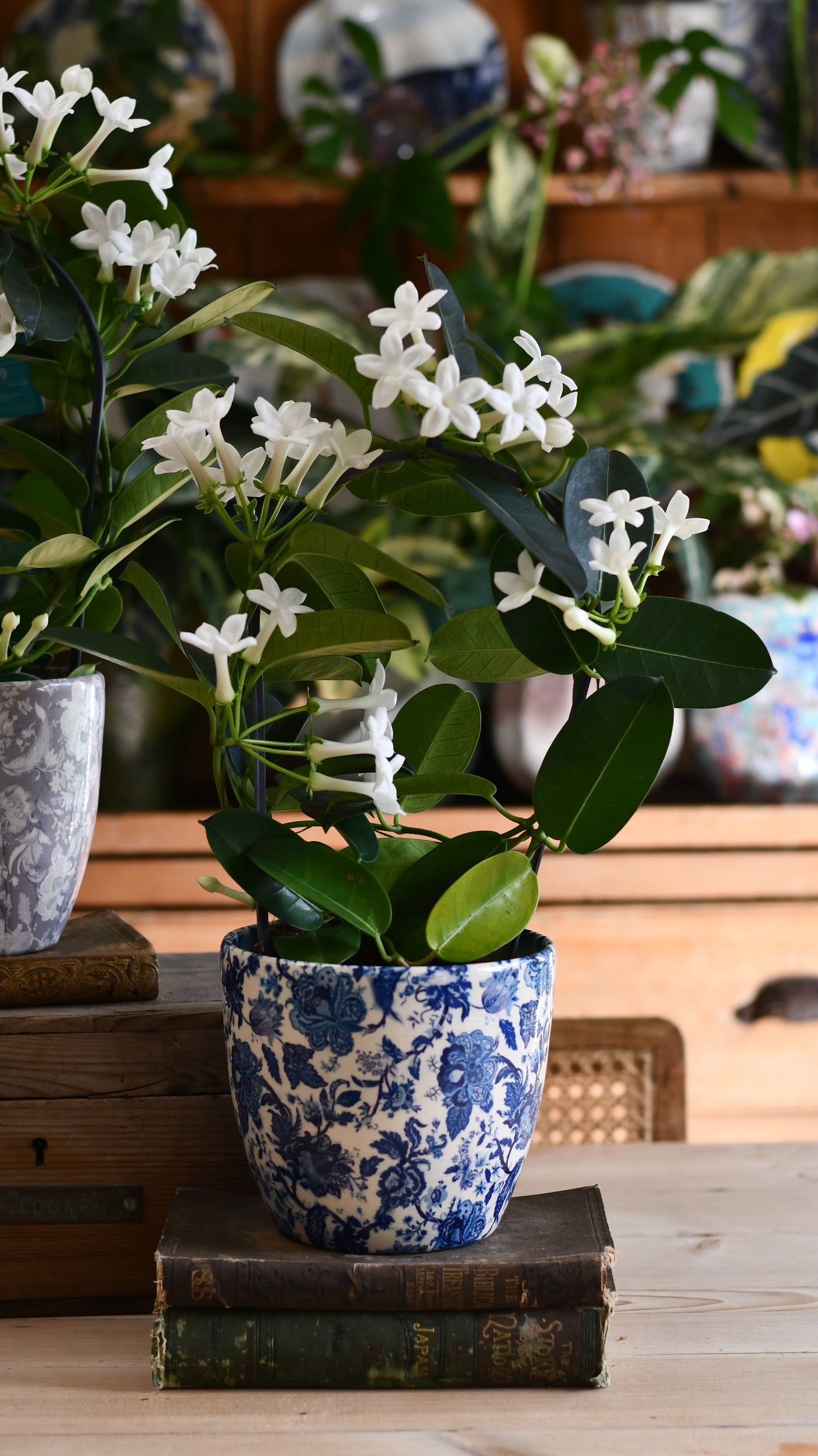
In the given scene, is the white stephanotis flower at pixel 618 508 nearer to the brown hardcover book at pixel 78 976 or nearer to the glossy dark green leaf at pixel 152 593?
the glossy dark green leaf at pixel 152 593

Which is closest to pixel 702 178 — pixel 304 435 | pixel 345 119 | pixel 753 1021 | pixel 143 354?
pixel 345 119

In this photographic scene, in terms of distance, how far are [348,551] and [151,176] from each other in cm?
22

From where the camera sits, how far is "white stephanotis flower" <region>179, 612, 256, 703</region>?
48 cm

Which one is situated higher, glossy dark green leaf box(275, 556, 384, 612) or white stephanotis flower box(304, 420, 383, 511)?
white stephanotis flower box(304, 420, 383, 511)

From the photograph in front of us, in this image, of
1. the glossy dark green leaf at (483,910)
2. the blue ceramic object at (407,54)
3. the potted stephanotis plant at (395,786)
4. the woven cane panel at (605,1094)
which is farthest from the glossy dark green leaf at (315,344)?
the blue ceramic object at (407,54)

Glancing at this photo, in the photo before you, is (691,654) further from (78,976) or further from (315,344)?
(78,976)

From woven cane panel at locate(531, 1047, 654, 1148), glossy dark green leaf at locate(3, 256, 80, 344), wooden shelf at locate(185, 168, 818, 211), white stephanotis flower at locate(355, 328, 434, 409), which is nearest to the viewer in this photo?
white stephanotis flower at locate(355, 328, 434, 409)

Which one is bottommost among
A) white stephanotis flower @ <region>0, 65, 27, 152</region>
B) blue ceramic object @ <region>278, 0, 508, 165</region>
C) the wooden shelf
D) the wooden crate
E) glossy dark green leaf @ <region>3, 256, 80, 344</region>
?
the wooden crate

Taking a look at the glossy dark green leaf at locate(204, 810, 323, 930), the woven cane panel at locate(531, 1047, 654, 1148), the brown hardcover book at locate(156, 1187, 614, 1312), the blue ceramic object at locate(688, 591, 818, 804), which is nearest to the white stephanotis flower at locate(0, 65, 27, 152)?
the glossy dark green leaf at locate(204, 810, 323, 930)

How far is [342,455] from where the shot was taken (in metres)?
0.51

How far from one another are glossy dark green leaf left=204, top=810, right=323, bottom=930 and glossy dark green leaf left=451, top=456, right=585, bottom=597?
16cm

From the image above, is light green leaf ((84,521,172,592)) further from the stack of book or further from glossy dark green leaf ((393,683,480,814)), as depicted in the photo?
the stack of book

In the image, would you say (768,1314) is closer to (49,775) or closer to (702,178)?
(49,775)

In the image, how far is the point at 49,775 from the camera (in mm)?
621
